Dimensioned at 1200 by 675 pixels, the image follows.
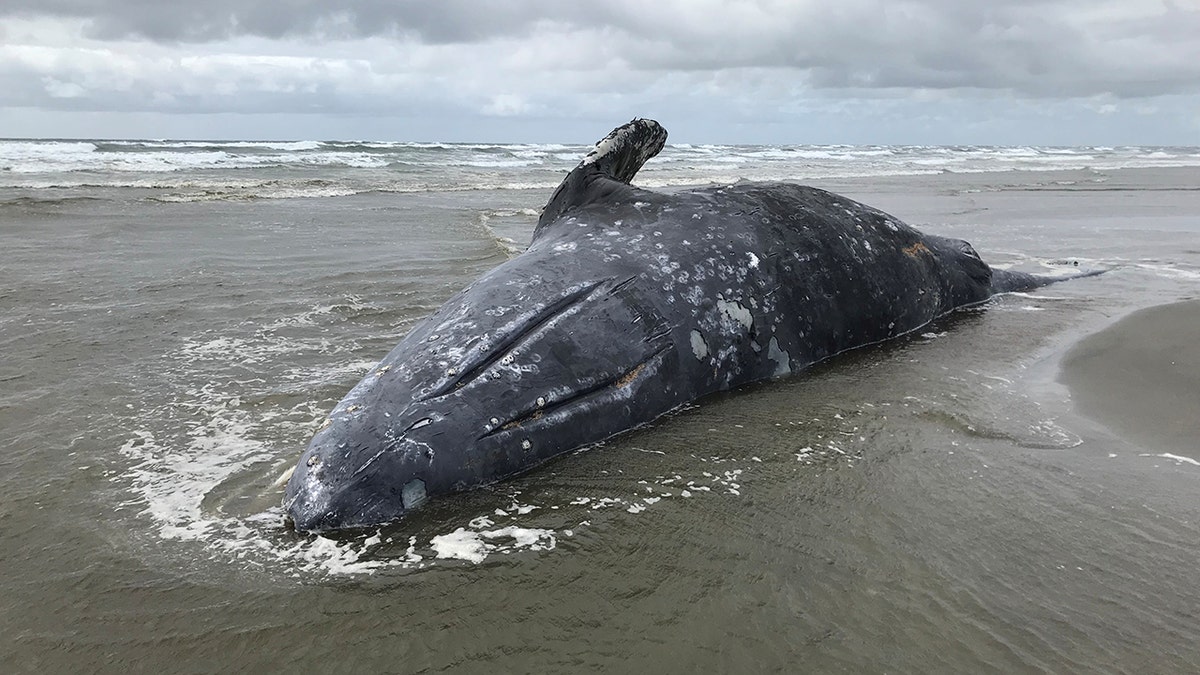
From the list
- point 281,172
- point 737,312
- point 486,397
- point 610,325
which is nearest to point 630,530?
point 486,397

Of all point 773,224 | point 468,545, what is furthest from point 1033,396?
point 468,545

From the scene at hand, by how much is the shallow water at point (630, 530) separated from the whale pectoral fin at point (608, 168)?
1583mm

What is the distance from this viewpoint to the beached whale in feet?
10.1

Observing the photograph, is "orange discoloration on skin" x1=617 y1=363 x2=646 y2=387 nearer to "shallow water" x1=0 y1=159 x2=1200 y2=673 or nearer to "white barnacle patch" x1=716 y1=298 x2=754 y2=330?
"shallow water" x1=0 y1=159 x2=1200 y2=673

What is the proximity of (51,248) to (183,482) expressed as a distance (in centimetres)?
775

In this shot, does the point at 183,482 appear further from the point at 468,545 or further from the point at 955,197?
the point at 955,197

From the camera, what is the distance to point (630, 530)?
2.96m

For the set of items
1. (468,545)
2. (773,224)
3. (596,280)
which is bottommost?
(468,545)

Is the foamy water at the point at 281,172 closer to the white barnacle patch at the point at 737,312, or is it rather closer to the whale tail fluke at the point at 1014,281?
the white barnacle patch at the point at 737,312

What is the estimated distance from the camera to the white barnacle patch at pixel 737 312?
436 centimetres

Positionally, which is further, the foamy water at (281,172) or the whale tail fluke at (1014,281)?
the foamy water at (281,172)

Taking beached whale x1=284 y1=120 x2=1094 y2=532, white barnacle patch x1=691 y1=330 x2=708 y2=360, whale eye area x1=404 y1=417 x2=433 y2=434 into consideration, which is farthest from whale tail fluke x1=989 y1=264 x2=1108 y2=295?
whale eye area x1=404 y1=417 x2=433 y2=434

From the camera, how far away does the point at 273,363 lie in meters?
4.84

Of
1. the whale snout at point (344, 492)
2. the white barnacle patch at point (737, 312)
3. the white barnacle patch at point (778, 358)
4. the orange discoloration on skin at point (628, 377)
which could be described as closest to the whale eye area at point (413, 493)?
the whale snout at point (344, 492)
